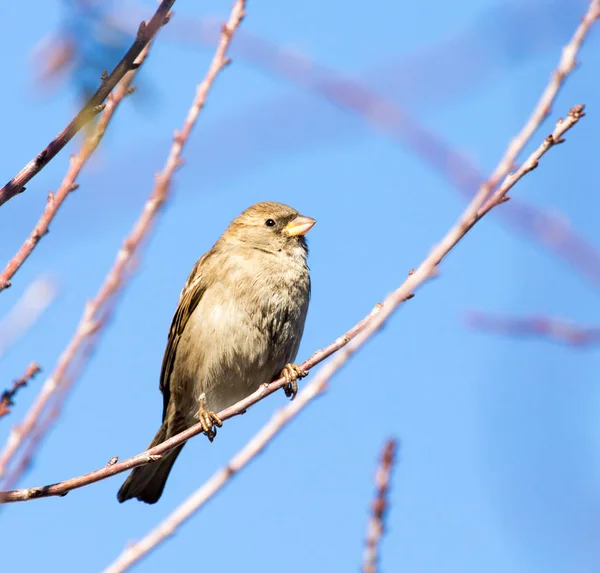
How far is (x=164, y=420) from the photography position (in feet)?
19.7

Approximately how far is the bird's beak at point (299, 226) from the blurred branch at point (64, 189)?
3288 mm

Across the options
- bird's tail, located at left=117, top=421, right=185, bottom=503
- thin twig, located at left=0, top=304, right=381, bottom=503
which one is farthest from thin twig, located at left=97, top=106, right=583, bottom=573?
bird's tail, located at left=117, top=421, right=185, bottom=503

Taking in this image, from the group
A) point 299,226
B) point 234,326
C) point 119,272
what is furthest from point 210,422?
point 119,272

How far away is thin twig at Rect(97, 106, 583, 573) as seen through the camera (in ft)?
5.83

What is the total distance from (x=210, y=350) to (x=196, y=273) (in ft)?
2.39

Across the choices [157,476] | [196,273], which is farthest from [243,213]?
[157,476]

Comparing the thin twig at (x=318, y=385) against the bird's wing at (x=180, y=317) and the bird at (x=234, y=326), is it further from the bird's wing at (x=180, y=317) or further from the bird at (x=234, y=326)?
the bird's wing at (x=180, y=317)

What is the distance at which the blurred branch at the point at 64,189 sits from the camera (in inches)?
95.3

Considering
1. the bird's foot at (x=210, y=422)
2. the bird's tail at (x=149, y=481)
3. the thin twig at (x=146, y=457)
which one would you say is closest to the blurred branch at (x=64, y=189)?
the thin twig at (x=146, y=457)

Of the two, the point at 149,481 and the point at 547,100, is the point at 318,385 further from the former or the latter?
the point at 149,481

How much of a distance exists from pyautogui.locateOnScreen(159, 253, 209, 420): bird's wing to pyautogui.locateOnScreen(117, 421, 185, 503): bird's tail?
21 cm

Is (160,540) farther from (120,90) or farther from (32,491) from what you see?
Result: (120,90)

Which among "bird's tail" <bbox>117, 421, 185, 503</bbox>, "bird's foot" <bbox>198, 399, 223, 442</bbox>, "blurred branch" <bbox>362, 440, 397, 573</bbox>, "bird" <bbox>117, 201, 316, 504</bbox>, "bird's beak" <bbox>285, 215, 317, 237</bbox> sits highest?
"bird's beak" <bbox>285, 215, 317, 237</bbox>

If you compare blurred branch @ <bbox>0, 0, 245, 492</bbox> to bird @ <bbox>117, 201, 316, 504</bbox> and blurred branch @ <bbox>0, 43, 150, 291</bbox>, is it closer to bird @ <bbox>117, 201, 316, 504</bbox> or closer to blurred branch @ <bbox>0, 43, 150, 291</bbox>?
blurred branch @ <bbox>0, 43, 150, 291</bbox>
